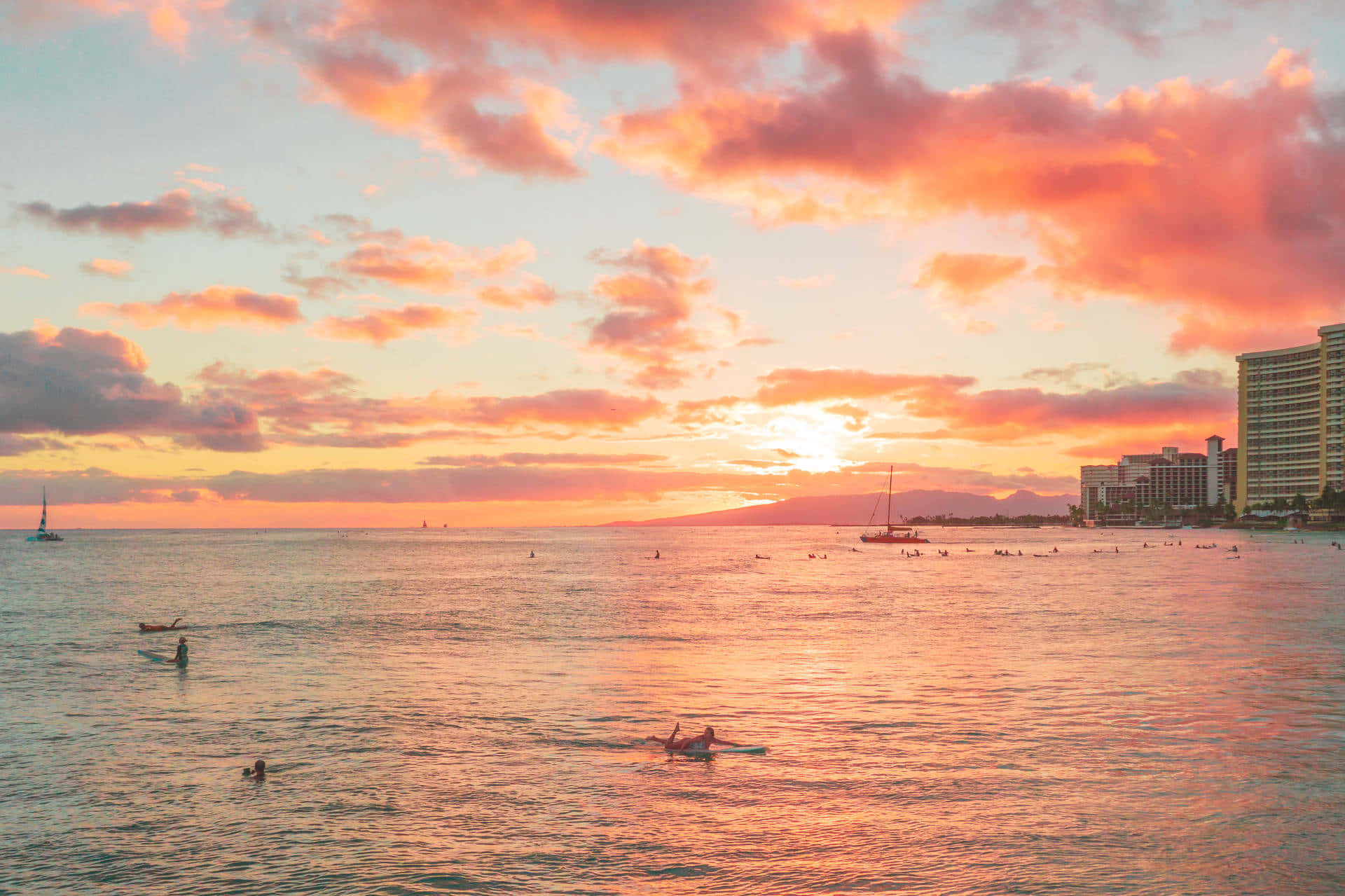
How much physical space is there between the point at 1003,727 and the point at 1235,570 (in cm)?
13042

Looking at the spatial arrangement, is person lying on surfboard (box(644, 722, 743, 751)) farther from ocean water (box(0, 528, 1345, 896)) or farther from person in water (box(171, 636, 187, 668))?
person in water (box(171, 636, 187, 668))

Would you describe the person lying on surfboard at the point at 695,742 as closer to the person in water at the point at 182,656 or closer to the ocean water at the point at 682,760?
the ocean water at the point at 682,760

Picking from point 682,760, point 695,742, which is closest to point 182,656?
point 682,760

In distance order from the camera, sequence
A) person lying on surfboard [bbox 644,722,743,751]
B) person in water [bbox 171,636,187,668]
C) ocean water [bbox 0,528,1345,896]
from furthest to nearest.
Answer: person in water [bbox 171,636,187,668], person lying on surfboard [bbox 644,722,743,751], ocean water [bbox 0,528,1345,896]

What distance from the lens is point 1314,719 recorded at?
39.6 metres

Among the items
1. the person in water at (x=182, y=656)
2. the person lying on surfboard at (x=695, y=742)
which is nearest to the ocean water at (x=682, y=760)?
the person lying on surfboard at (x=695, y=742)

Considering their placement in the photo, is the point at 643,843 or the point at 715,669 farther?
the point at 715,669

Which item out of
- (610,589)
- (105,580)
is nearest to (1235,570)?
(610,589)

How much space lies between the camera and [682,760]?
33.8 metres

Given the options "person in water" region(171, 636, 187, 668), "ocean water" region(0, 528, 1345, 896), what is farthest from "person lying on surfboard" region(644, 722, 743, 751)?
"person in water" region(171, 636, 187, 668)

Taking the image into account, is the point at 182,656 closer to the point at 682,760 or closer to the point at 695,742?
the point at 682,760

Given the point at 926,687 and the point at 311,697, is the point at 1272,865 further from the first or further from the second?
the point at 311,697

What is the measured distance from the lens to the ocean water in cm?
2398

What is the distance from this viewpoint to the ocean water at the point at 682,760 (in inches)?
944
